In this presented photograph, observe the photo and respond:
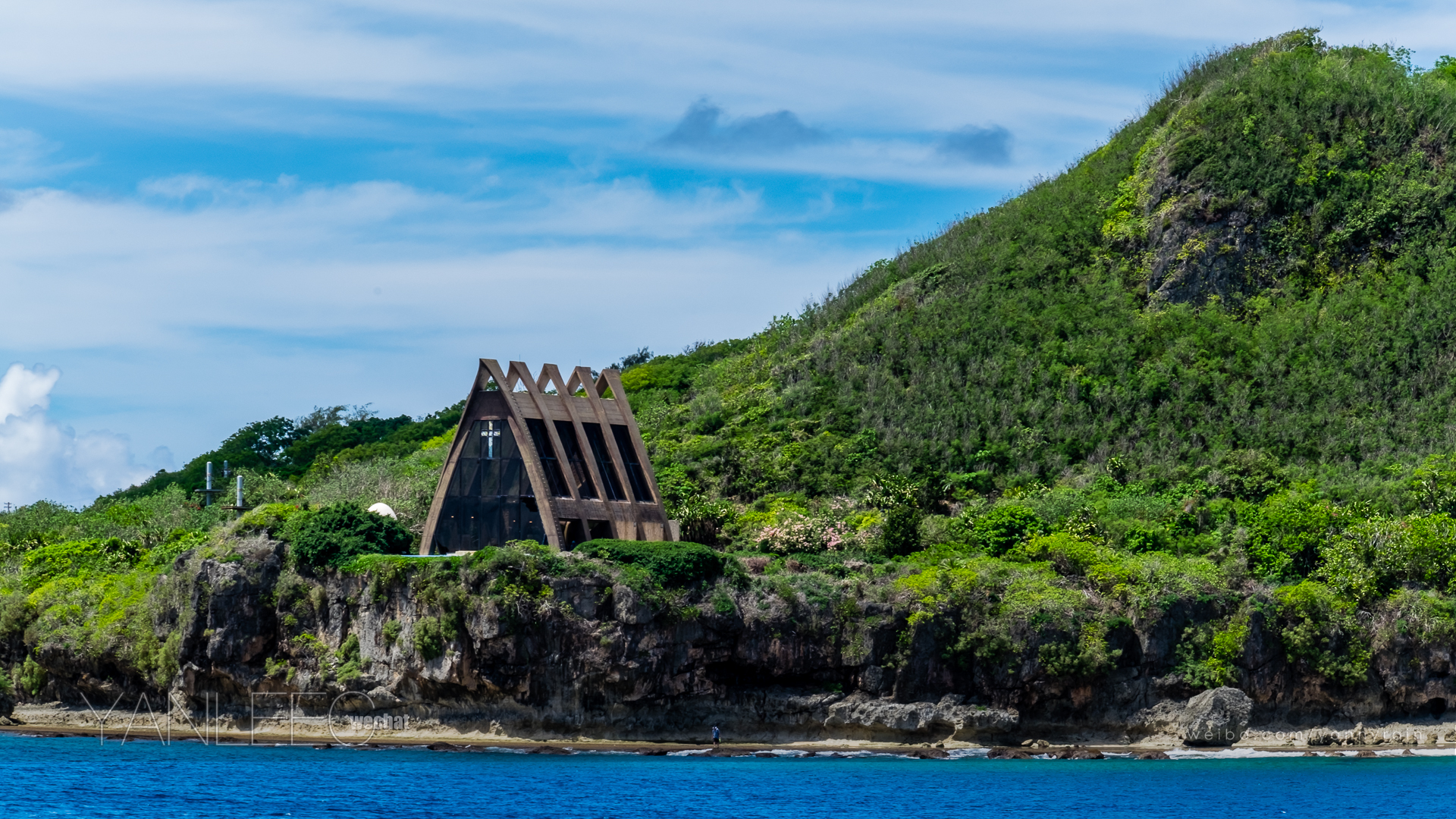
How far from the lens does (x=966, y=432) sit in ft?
334

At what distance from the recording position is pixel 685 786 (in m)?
64.0

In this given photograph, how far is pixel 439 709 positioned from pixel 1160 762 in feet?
90.3

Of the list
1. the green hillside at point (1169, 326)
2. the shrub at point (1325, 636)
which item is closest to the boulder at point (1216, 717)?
the shrub at point (1325, 636)

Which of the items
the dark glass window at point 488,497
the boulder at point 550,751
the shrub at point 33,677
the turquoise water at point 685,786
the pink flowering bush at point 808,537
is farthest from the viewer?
the shrub at point 33,677

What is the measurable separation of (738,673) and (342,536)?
666 inches

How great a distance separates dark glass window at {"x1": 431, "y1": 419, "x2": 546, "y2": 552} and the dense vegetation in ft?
9.18

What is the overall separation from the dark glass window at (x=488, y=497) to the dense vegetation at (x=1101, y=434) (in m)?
2.80

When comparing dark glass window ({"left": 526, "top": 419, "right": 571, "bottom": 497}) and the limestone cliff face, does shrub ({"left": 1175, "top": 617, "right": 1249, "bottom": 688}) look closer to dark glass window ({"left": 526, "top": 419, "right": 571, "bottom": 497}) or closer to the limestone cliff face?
the limestone cliff face

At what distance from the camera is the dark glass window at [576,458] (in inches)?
3255

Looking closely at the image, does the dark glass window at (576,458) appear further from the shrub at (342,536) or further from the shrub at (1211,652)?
the shrub at (1211,652)

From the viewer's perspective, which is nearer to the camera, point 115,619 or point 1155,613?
point 1155,613

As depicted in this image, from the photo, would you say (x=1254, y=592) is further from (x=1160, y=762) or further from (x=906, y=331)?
(x=906, y=331)

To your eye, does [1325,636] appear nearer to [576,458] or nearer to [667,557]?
[667,557]

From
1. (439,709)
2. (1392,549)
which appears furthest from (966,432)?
(439,709)
